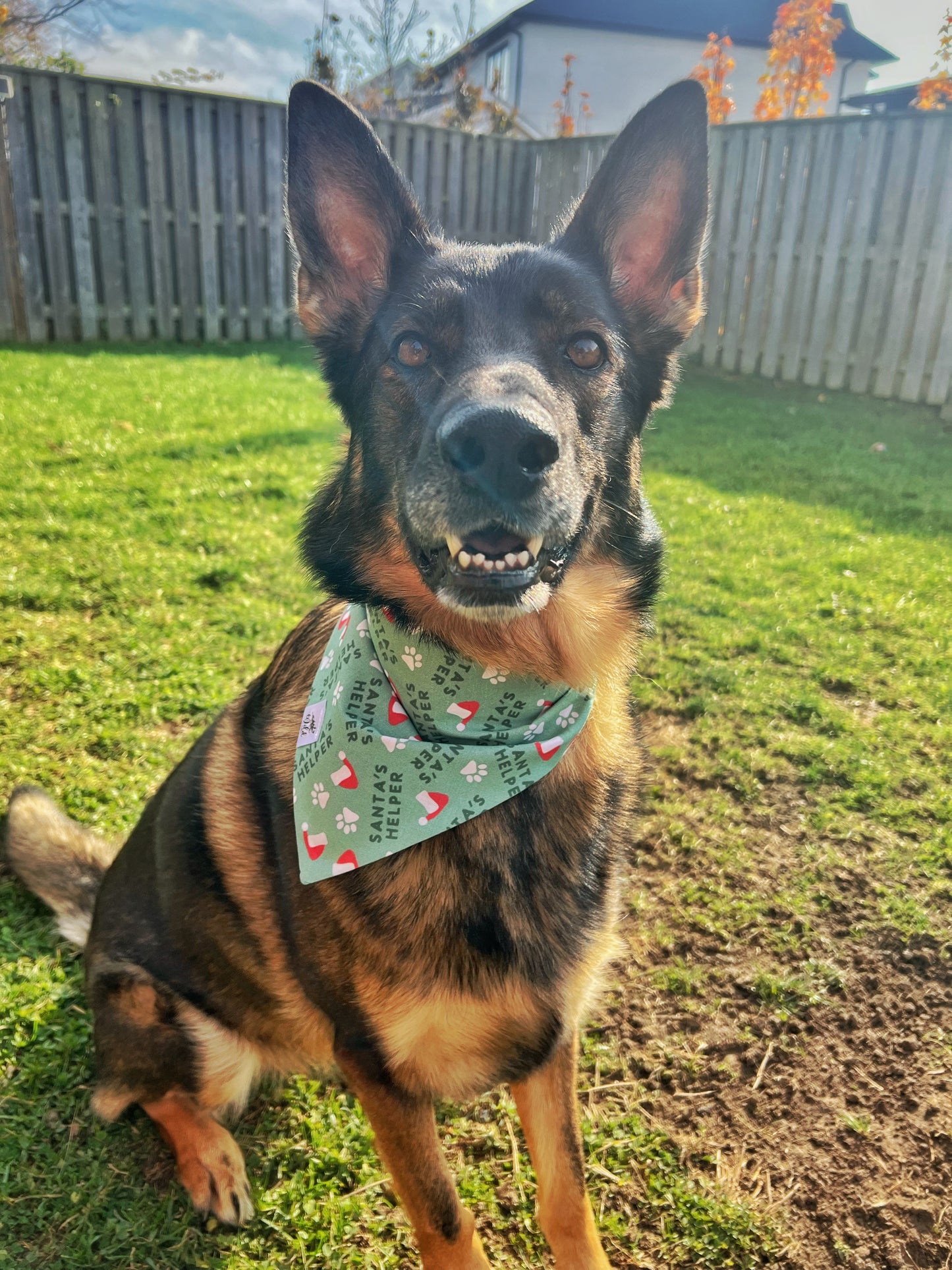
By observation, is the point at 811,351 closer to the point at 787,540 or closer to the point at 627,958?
the point at 787,540

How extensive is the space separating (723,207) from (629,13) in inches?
1082

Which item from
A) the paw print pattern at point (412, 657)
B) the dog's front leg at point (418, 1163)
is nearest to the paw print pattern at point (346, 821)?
the paw print pattern at point (412, 657)

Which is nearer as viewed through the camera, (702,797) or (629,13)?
(702,797)

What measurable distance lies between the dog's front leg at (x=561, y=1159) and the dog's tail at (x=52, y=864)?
1.63 meters

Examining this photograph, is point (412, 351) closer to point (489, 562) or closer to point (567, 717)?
point (489, 562)

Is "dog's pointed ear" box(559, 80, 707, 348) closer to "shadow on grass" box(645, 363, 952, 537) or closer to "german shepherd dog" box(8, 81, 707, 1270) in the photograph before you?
"german shepherd dog" box(8, 81, 707, 1270)

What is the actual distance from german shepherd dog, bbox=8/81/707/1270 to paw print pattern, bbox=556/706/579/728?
0.31 feet

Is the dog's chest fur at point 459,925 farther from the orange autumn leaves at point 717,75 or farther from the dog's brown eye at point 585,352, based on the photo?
the orange autumn leaves at point 717,75

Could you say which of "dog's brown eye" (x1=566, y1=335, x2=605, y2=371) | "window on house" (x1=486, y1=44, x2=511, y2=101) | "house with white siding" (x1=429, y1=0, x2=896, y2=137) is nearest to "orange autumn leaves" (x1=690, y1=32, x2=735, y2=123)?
"dog's brown eye" (x1=566, y1=335, x2=605, y2=371)

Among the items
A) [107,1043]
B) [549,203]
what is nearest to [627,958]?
[107,1043]

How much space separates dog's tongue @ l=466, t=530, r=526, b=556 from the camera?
1899 millimetres

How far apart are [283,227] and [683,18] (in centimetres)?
3106

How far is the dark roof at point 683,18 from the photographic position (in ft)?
101

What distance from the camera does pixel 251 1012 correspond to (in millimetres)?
2326
